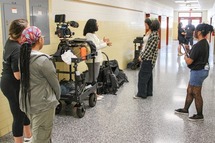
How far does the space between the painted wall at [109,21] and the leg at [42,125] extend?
1.36m

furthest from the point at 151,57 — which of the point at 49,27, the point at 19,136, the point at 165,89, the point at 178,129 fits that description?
the point at 19,136

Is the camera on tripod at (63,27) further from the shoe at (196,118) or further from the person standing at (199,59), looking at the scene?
the shoe at (196,118)

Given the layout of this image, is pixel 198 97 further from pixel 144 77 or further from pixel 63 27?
pixel 63 27

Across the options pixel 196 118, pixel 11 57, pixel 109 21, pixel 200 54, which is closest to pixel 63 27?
pixel 11 57

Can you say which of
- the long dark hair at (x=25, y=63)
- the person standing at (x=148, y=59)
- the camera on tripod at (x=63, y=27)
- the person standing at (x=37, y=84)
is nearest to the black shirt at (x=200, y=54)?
the person standing at (x=148, y=59)

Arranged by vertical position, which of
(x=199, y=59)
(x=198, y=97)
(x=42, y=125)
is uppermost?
(x=199, y=59)

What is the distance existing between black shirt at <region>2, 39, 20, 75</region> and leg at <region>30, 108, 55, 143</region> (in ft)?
2.04

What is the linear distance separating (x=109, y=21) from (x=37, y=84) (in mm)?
5041

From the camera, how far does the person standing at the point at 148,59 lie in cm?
464

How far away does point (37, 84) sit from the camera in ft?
6.81

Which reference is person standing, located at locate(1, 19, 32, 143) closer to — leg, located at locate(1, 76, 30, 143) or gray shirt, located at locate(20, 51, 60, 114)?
leg, located at locate(1, 76, 30, 143)

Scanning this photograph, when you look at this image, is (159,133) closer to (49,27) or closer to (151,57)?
(151,57)

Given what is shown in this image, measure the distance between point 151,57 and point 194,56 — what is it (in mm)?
1250

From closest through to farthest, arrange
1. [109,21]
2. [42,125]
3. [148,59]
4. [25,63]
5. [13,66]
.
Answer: [25,63] < [42,125] < [13,66] < [148,59] < [109,21]
